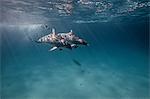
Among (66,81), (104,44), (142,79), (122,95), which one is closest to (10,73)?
(66,81)

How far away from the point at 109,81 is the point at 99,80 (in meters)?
1.08

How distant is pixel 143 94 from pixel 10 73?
15067 mm

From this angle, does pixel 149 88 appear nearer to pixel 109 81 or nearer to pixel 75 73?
pixel 109 81

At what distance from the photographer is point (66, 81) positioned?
2366 centimetres

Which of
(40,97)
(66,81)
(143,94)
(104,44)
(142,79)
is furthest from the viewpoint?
(104,44)

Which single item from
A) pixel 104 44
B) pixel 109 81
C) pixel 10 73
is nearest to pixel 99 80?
pixel 109 81

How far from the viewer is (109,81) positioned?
2423cm

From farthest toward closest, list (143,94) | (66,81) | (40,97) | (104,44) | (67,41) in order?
(104,44)
(66,81)
(143,94)
(40,97)
(67,41)

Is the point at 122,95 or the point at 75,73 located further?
the point at 75,73

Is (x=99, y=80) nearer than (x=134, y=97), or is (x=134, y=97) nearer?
(x=134, y=97)

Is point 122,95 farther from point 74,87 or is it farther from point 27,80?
point 27,80


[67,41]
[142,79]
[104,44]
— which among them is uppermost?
[67,41]

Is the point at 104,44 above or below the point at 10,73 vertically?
below

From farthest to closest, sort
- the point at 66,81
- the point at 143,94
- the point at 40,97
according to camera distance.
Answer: the point at 66,81, the point at 143,94, the point at 40,97
